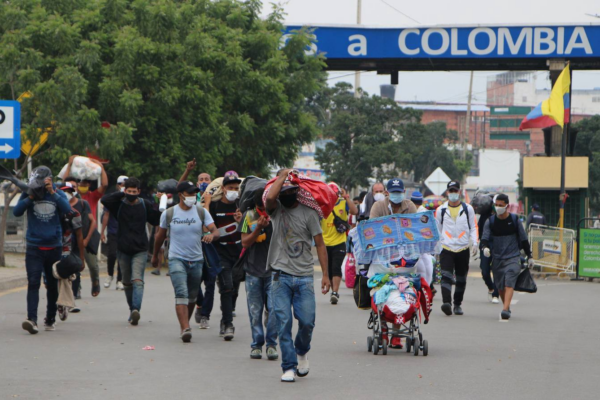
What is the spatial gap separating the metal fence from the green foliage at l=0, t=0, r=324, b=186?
25.3 feet

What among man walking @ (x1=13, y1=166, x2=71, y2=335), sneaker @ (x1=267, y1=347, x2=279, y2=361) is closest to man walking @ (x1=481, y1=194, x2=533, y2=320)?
sneaker @ (x1=267, y1=347, x2=279, y2=361)

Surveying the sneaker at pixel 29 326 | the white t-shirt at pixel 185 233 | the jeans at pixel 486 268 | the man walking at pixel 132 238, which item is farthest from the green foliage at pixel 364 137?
the sneaker at pixel 29 326

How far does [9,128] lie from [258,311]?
6.33 meters

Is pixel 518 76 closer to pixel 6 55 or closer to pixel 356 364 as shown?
pixel 6 55

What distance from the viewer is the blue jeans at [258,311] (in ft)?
31.8

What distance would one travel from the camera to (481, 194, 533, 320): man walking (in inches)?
537

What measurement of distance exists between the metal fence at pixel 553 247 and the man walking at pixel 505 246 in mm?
9337

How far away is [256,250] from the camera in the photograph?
993cm

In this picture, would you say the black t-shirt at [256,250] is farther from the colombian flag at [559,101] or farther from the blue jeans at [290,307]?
the colombian flag at [559,101]

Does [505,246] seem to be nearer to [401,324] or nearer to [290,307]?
[401,324]

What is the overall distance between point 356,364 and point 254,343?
1.00 metres

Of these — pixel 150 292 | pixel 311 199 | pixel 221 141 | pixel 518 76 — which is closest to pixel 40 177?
pixel 311 199

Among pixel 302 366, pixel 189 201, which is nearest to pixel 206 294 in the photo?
pixel 189 201

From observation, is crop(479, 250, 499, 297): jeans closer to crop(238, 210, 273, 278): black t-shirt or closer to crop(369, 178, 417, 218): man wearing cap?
crop(369, 178, 417, 218): man wearing cap
